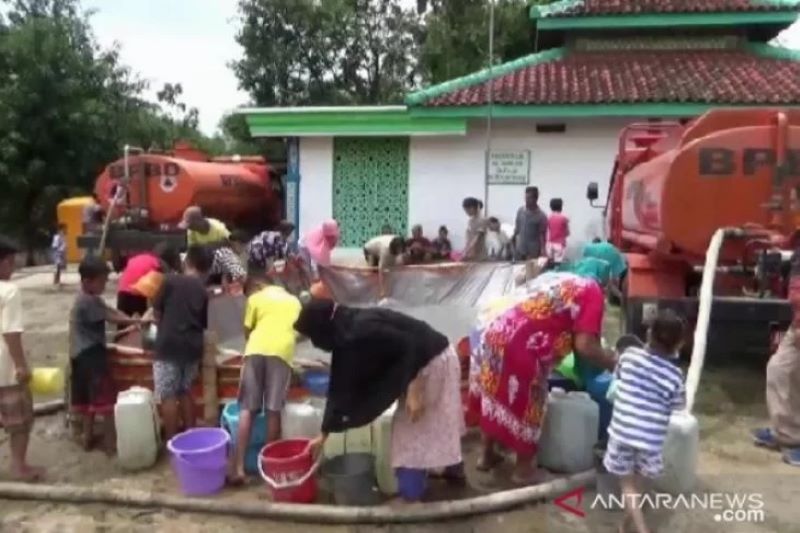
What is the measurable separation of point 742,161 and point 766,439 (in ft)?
6.66

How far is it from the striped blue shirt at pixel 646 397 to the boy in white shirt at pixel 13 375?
11.1 feet

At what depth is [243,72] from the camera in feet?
86.3

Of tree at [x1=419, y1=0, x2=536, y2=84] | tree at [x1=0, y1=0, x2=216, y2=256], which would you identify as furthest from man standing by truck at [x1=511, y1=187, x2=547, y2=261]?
tree at [x1=0, y1=0, x2=216, y2=256]

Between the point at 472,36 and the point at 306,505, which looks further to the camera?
the point at 472,36

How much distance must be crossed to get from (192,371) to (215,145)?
3803cm

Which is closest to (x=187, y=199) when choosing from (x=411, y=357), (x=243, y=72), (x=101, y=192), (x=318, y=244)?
(x=101, y=192)

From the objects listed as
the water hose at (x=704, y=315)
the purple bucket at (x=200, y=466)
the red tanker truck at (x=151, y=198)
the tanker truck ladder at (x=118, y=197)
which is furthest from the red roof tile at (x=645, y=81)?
the purple bucket at (x=200, y=466)

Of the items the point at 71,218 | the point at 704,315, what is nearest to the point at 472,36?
the point at 71,218

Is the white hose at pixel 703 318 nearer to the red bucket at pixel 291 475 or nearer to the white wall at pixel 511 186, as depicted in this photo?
the red bucket at pixel 291 475

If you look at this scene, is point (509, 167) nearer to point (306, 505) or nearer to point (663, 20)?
point (663, 20)

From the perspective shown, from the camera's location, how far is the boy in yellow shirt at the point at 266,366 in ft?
15.4

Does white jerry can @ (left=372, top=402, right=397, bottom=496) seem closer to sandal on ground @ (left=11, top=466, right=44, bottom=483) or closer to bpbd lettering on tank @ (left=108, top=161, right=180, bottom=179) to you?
sandal on ground @ (left=11, top=466, right=44, bottom=483)

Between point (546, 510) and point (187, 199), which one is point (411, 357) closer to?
point (546, 510)

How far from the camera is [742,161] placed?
5949mm
